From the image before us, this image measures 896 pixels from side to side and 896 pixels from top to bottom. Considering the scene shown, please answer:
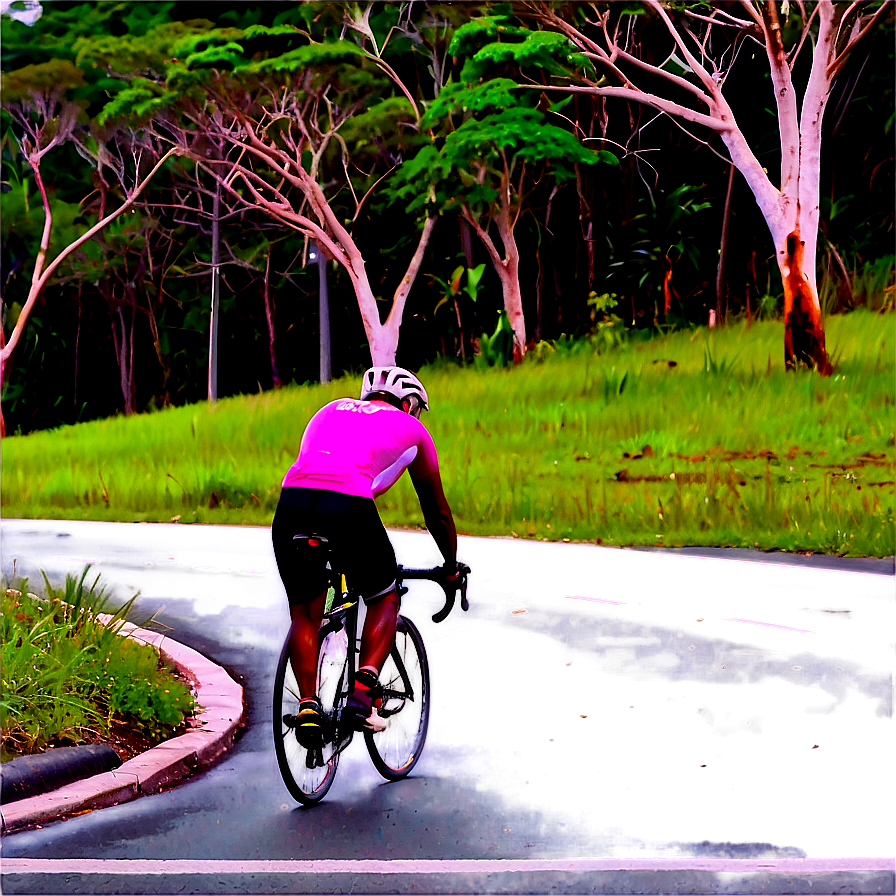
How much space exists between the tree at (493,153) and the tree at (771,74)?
28.9 inches

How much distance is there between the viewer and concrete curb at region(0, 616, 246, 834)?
6.05 m

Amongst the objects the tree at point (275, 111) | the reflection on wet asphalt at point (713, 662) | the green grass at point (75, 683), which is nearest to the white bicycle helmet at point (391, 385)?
the green grass at point (75, 683)

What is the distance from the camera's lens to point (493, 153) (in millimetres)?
18844

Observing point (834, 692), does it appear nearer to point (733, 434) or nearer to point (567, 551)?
point (567, 551)

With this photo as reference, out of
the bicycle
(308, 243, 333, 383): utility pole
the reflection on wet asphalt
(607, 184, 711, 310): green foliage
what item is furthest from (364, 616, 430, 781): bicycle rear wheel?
(607, 184, 711, 310): green foliage

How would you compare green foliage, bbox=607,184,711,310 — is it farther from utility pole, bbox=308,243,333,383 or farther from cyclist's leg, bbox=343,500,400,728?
cyclist's leg, bbox=343,500,400,728

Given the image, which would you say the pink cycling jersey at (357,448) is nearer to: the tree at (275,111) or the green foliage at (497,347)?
the green foliage at (497,347)

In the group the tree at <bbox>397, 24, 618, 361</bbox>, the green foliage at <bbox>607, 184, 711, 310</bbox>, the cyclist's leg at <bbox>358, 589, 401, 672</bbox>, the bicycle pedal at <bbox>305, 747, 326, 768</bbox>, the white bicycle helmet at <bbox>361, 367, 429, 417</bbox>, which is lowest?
the bicycle pedal at <bbox>305, 747, 326, 768</bbox>

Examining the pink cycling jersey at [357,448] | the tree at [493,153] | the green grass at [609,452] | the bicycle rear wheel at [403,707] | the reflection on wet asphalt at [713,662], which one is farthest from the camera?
the tree at [493,153]

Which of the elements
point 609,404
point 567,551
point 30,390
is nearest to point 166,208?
point 30,390

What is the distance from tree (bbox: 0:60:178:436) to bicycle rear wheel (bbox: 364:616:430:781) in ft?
57.4

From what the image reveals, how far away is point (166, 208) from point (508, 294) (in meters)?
9.85

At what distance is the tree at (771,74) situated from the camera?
18016 mm

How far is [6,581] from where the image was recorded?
11.8 meters
